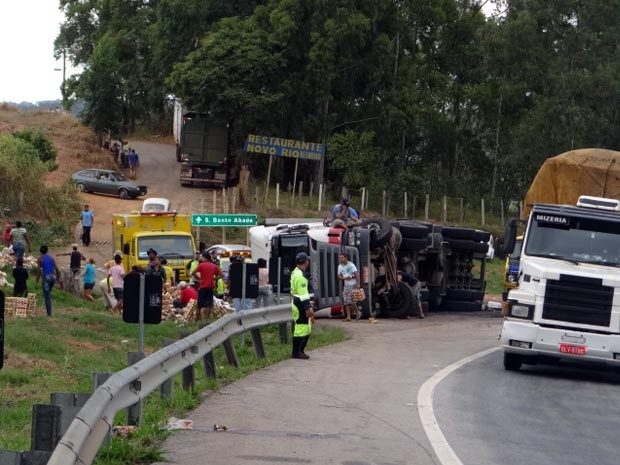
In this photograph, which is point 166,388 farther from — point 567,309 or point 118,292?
point 118,292

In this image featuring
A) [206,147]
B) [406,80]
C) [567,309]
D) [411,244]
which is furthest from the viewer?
[406,80]

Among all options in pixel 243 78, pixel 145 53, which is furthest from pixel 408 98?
pixel 145 53

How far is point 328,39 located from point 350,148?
5890 mm

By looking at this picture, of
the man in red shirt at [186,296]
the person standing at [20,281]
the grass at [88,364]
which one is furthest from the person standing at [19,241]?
the man in red shirt at [186,296]

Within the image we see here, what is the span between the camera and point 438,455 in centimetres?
1016

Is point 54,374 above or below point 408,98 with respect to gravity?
below

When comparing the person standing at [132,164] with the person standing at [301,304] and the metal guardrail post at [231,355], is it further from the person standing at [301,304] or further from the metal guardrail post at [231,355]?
the metal guardrail post at [231,355]

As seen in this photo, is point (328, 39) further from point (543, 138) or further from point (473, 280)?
point (473, 280)

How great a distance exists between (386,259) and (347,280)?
220 centimetres

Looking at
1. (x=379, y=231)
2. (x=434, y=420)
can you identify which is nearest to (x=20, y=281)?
(x=379, y=231)

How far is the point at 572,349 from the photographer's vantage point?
56.6 feet

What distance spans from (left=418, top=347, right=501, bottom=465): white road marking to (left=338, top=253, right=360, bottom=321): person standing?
714cm

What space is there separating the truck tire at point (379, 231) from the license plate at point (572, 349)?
401 inches

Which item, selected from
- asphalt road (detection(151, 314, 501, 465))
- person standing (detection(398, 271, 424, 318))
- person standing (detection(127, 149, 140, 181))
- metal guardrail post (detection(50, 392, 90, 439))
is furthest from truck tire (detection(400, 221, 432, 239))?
person standing (detection(127, 149, 140, 181))
